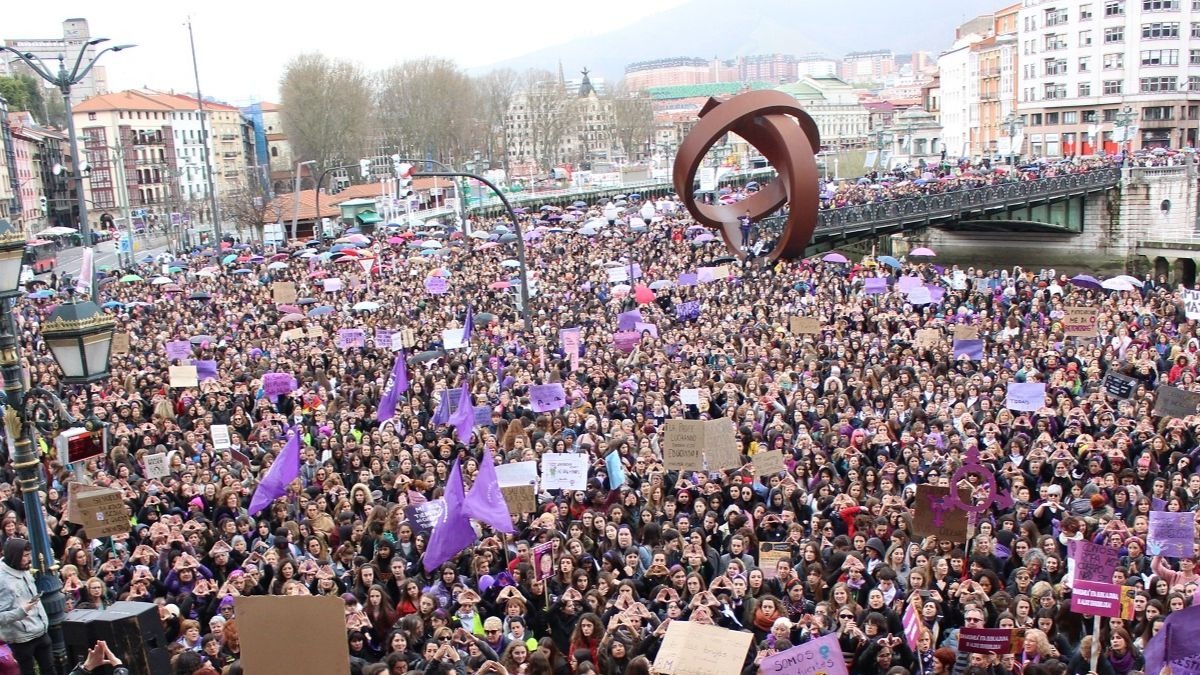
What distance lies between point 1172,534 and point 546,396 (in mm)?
7957

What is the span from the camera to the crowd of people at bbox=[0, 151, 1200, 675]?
768 centimetres

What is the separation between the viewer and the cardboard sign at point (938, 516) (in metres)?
8.98

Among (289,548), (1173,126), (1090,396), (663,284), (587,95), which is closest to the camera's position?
(289,548)

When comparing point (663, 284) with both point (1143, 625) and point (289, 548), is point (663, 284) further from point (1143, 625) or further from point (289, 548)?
point (1143, 625)

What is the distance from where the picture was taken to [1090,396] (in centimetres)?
1348

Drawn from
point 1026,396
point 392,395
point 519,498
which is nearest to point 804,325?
point 1026,396

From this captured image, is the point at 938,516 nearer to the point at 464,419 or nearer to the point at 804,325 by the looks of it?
the point at 464,419

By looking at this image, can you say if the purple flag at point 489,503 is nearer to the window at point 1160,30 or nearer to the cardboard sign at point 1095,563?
the cardboard sign at point 1095,563

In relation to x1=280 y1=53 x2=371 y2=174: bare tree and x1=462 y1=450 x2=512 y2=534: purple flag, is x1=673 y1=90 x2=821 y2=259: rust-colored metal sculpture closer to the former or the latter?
x1=462 y1=450 x2=512 y2=534: purple flag

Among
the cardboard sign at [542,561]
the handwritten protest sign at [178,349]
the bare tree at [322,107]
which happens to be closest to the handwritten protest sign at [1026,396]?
the cardboard sign at [542,561]

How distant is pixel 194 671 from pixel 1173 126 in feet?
246

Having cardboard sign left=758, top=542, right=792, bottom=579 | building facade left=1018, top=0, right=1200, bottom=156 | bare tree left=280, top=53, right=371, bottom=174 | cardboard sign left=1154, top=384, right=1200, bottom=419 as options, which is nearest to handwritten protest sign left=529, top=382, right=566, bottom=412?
cardboard sign left=758, top=542, right=792, bottom=579

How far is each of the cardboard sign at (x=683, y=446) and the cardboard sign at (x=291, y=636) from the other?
5.10m

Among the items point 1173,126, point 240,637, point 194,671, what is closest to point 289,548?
point 194,671
